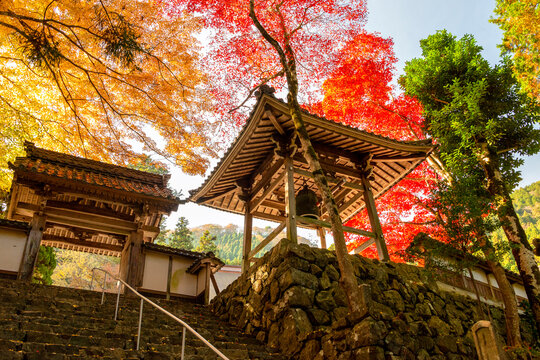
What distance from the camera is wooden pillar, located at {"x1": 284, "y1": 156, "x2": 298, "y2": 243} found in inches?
327

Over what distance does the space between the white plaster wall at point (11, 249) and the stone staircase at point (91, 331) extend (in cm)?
294

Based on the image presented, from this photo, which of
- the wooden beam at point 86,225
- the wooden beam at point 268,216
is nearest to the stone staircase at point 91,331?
the wooden beam at point 86,225

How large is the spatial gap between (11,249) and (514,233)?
1521 cm

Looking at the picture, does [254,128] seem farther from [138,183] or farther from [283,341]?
[138,183]

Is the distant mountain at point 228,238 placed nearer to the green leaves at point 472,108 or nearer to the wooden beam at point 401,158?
the green leaves at point 472,108

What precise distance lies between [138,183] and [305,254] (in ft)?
24.1

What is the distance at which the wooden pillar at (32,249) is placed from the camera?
913 cm

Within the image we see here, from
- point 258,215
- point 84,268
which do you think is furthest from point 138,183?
point 84,268

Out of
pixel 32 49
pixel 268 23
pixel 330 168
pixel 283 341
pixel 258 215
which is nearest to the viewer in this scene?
pixel 283 341

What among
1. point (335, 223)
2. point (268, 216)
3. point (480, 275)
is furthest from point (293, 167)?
point (480, 275)

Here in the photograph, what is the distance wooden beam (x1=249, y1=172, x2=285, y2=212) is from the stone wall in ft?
6.07

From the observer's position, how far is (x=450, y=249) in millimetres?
9109

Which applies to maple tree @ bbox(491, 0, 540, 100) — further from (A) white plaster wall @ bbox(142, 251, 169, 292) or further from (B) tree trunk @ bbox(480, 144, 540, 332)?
(A) white plaster wall @ bbox(142, 251, 169, 292)

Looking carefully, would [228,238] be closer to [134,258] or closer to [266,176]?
[134,258]
